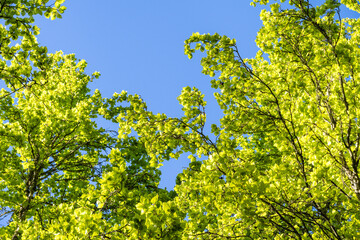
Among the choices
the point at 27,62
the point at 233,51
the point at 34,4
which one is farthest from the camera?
the point at 233,51

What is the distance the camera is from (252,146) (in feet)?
32.4

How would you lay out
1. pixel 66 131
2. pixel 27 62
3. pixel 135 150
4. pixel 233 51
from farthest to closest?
1. pixel 135 150
2. pixel 66 131
3. pixel 233 51
4. pixel 27 62

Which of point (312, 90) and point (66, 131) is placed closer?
point (312, 90)

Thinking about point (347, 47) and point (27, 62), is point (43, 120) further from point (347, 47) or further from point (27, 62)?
point (347, 47)

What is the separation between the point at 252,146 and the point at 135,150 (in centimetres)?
422

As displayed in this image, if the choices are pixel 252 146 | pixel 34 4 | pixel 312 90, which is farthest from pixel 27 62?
pixel 252 146

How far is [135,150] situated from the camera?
8.66m

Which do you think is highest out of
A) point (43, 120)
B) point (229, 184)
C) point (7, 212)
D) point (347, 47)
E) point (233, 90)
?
point (43, 120)

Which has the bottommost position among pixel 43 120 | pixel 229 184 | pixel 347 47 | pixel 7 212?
pixel 229 184

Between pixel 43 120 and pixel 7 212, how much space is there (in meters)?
2.49

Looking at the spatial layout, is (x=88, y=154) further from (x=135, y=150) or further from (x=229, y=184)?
(x=229, y=184)

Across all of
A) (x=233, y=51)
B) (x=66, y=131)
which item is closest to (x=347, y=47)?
(x=233, y=51)

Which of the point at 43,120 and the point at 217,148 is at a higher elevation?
the point at 43,120

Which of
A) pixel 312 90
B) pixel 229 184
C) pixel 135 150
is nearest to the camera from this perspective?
pixel 229 184
